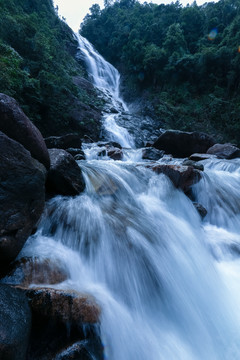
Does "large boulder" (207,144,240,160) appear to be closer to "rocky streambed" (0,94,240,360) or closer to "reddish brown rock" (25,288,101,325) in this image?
"rocky streambed" (0,94,240,360)

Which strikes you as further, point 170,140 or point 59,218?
point 170,140

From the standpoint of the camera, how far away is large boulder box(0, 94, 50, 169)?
8.68ft

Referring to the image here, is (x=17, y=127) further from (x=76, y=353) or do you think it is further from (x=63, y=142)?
(x=63, y=142)

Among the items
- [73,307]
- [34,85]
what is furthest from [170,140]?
[73,307]

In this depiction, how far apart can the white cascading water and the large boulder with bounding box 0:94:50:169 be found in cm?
87

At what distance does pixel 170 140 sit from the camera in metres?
11.4

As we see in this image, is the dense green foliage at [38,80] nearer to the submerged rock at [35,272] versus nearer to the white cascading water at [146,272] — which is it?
the white cascading water at [146,272]

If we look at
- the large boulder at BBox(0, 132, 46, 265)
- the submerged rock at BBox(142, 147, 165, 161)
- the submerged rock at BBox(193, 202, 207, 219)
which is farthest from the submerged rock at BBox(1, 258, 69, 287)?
the submerged rock at BBox(142, 147, 165, 161)

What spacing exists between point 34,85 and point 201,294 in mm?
10123

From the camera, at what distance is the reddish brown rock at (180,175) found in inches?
197

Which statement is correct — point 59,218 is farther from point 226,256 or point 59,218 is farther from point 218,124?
point 218,124

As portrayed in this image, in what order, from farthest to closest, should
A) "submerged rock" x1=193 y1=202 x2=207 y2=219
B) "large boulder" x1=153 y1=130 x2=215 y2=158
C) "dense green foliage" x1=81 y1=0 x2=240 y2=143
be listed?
"dense green foliage" x1=81 y1=0 x2=240 y2=143
"large boulder" x1=153 y1=130 x2=215 y2=158
"submerged rock" x1=193 y1=202 x2=207 y2=219

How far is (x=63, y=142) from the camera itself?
8.27 m

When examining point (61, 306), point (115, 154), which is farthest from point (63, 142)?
point (61, 306)
